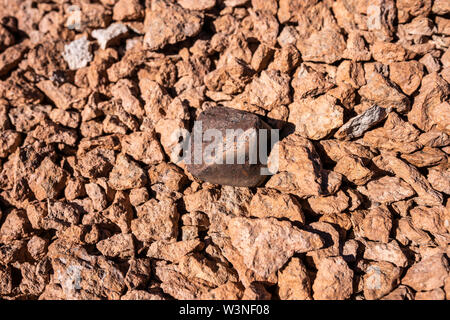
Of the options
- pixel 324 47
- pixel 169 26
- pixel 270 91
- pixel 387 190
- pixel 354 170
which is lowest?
pixel 387 190

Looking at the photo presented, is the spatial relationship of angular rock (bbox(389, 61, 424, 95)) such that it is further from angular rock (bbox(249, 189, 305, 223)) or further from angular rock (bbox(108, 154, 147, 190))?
angular rock (bbox(108, 154, 147, 190))

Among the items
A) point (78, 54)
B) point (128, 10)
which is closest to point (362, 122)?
point (128, 10)

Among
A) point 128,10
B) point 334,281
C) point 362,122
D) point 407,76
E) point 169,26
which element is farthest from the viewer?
point 128,10

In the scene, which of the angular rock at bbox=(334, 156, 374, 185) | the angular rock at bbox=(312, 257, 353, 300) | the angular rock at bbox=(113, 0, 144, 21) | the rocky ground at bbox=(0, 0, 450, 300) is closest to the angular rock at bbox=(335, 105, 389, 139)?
the rocky ground at bbox=(0, 0, 450, 300)

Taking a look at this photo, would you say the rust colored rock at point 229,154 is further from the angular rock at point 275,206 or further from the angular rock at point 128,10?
the angular rock at point 128,10

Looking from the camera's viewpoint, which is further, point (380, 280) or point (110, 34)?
point (110, 34)

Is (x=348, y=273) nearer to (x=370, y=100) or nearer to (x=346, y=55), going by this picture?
(x=370, y=100)

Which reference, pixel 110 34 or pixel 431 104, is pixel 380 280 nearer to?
pixel 431 104

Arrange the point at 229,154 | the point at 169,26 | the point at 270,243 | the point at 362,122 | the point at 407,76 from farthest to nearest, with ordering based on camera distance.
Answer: the point at 169,26 → the point at 407,76 → the point at 362,122 → the point at 229,154 → the point at 270,243
